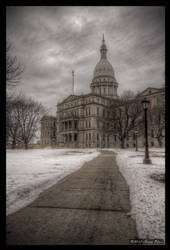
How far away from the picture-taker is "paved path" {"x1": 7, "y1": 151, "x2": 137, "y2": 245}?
2420 millimetres

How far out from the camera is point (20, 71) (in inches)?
368

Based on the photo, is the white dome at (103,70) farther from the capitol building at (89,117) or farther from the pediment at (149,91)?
the pediment at (149,91)

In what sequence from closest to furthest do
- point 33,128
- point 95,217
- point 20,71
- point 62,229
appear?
1. point 62,229
2. point 95,217
3. point 20,71
4. point 33,128

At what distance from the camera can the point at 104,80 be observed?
88312mm

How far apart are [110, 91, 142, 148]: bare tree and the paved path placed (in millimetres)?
34780

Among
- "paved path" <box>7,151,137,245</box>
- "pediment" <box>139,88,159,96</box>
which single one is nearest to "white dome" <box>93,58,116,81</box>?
"pediment" <box>139,88,159,96</box>

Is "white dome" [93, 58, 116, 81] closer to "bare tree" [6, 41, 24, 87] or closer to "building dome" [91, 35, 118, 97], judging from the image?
"building dome" [91, 35, 118, 97]

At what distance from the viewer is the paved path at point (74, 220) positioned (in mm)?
2420

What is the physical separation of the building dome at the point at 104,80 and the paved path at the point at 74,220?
87.4 m
